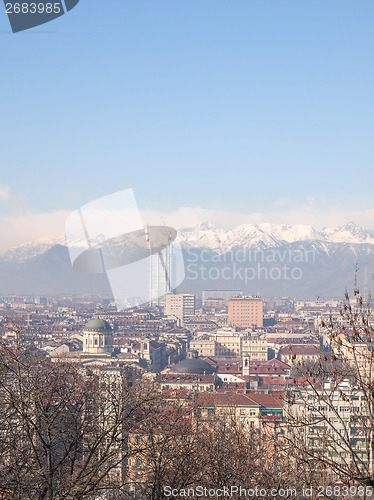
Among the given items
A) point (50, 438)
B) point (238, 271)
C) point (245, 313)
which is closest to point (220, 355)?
point (245, 313)

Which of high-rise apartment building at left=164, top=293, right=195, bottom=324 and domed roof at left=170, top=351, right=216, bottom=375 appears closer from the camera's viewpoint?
domed roof at left=170, top=351, right=216, bottom=375

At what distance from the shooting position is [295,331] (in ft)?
166

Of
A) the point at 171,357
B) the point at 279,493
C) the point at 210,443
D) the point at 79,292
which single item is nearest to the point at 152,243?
the point at 210,443

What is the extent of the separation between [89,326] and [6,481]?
28546 millimetres

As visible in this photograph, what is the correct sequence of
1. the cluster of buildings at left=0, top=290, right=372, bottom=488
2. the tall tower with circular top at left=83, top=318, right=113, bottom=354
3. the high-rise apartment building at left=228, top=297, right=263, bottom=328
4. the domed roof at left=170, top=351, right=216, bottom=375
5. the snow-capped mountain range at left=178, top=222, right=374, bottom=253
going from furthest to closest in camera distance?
the snow-capped mountain range at left=178, top=222, right=374, bottom=253 → the high-rise apartment building at left=228, top=297, right=263, bottom=328 → the tall tower with circular top at left=83, top=318, right=113, bottom=354 → the domed roof at left=170, top=351, right=216, bottom=375 → the cluster of buildings at left=0, top=290, right=372, bottom=488

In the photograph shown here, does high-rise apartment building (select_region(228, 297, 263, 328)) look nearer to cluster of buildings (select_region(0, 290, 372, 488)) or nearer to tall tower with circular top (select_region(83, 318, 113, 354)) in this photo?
cluster of buildings (select_region(0, 290, 372, 488))

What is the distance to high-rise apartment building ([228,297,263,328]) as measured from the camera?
206 feet

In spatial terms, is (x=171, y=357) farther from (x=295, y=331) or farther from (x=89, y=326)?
(x=295, y=331)

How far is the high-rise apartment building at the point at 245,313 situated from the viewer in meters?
62.7

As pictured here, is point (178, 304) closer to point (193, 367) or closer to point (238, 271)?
point (193, 367)

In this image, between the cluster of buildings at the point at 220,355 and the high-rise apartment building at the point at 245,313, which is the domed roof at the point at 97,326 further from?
the high-rise apartment building at the point at 245,313

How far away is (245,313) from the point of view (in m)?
63.2

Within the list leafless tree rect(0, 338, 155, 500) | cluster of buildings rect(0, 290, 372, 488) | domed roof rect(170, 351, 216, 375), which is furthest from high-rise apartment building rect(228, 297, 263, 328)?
leafless tree rect(0, 338, 155, 500)

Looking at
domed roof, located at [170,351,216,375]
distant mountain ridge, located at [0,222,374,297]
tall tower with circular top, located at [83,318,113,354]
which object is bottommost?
domed roof, located at [170,351,216,375]
